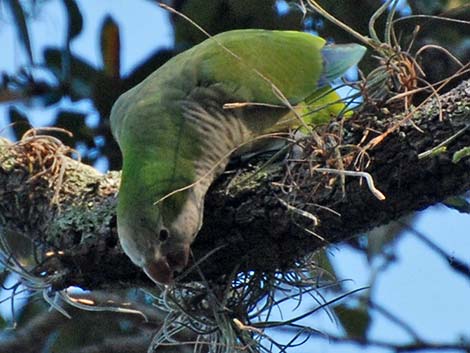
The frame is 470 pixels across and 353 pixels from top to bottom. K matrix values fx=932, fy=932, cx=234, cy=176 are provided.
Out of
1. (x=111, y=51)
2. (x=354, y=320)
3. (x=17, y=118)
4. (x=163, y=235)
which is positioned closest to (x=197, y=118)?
(x=163, y=235)

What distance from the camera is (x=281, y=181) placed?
5.41 ft

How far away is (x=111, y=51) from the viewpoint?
2.51 m

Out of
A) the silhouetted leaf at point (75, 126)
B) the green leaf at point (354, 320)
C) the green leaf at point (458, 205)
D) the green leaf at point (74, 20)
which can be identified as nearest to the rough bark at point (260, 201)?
the green leaf at point (458, 205)

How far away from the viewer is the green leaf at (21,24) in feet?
8.20

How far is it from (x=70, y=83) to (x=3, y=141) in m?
0.52

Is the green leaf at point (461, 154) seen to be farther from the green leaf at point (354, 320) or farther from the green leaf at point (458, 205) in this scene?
the green leaf at point (354, 320)

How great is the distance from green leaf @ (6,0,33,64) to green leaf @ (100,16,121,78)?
0.19 metres

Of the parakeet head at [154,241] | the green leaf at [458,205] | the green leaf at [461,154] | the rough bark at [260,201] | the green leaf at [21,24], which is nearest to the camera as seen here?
the green leaf at [461,154]

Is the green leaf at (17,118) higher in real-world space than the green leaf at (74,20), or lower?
lower

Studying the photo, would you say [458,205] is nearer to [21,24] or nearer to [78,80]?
[78,80]

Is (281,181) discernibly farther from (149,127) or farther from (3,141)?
(3,141)

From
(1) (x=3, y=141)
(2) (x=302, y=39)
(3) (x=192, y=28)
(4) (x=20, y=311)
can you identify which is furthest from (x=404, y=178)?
(4) (x=20, y=311)

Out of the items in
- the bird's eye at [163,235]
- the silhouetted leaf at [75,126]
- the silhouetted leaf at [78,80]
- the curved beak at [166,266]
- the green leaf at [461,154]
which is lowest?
the silhouetted leaf at [75,126]

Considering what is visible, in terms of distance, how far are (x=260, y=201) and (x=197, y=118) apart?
297mm
